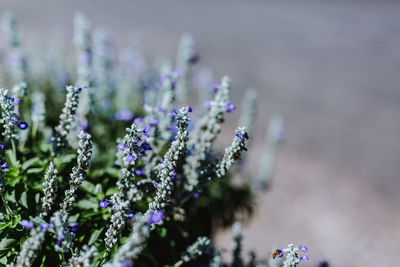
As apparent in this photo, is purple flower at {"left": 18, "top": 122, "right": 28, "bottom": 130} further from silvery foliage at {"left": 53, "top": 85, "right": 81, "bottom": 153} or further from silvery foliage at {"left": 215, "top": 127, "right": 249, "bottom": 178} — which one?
silvery foliage at {"left": 215, "top": 127, "right": 249, "bottom": 178}

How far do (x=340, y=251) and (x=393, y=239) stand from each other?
111cm

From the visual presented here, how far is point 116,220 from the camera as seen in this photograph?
1970 mm

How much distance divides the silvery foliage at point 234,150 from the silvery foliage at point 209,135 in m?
0.32

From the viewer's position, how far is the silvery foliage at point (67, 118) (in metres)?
2.32

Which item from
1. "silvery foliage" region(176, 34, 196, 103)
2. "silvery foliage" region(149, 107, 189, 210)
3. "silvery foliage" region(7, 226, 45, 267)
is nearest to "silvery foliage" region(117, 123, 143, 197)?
"silvery foliage" region(149, 107, 189, 210)

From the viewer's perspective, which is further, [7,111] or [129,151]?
[7,111]

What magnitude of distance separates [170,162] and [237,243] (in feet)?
3.65

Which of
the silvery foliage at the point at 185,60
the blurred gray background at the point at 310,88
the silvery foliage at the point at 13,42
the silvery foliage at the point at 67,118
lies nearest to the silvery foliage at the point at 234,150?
the silvery foliage at the point at 67,118

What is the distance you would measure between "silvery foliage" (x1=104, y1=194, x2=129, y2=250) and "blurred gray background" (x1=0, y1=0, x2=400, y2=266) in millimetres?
4420

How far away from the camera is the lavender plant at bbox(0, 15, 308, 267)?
6.59ft

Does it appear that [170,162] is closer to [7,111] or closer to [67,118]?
[67,118]

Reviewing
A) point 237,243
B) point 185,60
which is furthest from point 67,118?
point 185,60

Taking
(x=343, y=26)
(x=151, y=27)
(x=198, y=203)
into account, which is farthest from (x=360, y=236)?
(x=343, y=26)

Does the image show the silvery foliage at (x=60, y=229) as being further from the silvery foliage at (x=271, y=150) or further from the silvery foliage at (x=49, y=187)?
the silvery foliage at (x=271, y=150)
